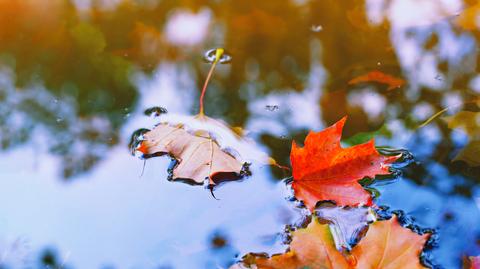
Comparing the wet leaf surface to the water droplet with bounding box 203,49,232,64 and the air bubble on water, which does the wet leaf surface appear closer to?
the air bubble on water

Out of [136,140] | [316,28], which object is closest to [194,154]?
[136,140]

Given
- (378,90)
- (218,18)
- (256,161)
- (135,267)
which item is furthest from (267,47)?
(135,267)

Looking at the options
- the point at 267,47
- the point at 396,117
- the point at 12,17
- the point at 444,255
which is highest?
the point at 12,17

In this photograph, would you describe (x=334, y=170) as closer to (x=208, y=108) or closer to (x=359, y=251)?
(x=359, y=251)

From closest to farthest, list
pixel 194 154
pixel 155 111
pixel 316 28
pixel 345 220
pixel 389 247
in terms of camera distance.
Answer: pixel 389 247 < pixel 345 220 < pixel 194 154 < pixel 155 111 < pixel 316 28

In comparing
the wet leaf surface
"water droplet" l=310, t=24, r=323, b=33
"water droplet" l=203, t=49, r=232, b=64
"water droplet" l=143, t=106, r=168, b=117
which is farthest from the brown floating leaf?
"water droplet" l=310, t=24, r=323, b=33

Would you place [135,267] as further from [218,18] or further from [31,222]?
[218,18]
